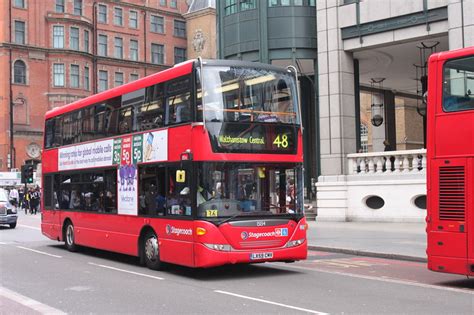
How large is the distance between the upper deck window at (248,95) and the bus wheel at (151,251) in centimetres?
314

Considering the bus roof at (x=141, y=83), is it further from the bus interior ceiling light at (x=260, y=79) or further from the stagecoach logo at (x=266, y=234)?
the stagecoach logo at (x=266, y=234)

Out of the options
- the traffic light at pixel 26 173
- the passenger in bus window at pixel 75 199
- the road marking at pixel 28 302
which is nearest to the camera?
the road marking at pixel 28 302

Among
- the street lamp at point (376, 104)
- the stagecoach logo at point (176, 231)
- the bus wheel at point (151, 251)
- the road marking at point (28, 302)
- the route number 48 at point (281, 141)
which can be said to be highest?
the street lamp at point (376, 104)

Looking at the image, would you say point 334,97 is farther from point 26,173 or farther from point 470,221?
point 26,173

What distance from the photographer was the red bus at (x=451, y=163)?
32.6ft

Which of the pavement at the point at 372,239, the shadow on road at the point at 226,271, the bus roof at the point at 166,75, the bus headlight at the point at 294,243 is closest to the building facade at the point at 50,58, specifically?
the pavement at the point at 372,239

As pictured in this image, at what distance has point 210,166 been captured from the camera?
11.4 meters

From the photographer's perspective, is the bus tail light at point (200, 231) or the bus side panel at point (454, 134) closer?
the bus side panel at point (454, 134)

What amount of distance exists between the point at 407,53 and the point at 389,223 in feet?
26.7

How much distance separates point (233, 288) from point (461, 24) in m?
15.2

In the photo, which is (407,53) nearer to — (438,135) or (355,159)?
(355,159)

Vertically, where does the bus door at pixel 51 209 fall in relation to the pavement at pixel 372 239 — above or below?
above

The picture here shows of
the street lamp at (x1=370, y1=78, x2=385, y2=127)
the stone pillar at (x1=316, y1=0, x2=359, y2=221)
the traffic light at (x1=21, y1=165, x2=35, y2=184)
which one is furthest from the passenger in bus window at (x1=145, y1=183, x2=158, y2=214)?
the traffic light at (x1=21, y1=165, x2=35, y2=184)

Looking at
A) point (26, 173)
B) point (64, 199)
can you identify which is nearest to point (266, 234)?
point (64, 199)
